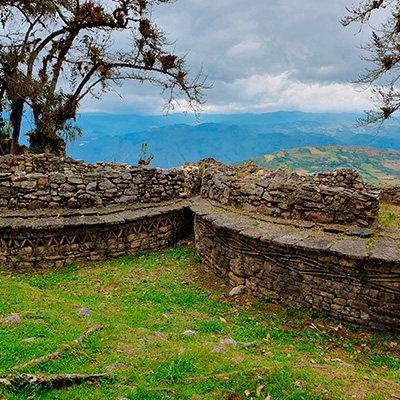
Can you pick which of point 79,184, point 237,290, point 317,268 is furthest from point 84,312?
point 79,184

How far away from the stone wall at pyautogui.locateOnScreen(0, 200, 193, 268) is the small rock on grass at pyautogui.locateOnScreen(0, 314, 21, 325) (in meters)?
4.12

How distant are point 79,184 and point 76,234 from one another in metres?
1.78

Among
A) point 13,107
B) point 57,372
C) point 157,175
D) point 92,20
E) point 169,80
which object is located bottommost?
point 57,372

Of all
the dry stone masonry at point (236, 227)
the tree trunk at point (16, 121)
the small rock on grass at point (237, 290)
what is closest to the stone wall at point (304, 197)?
the dry stone masonry at point (236, 227)

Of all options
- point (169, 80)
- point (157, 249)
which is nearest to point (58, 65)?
point (169, 80)

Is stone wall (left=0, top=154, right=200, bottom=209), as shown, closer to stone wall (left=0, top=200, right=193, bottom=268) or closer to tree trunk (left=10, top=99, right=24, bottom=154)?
stone wall (left=0, top=200, right=193, bottom=268)

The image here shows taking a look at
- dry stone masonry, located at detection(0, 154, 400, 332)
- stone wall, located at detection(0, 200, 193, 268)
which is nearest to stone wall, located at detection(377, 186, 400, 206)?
dry stone masonry, located at detection(0, 154, 400, 332)

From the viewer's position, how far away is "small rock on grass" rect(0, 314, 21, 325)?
3648 mm

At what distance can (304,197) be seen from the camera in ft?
21.7

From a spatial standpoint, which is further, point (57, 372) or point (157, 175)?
point (157, 175)

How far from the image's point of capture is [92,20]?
13672 mm

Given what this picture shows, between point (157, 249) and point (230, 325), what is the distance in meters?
4.71

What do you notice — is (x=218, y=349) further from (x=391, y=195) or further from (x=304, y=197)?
(x=391, y=195)

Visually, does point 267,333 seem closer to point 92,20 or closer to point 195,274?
point 195,274
